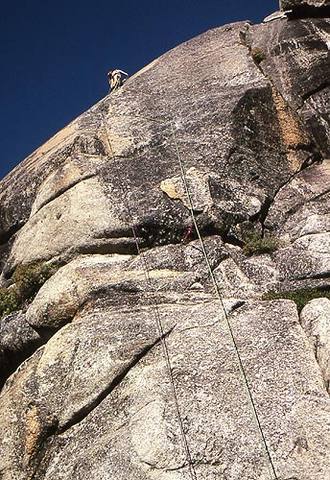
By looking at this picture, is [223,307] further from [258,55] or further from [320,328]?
[258,55]

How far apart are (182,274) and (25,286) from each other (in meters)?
4.51

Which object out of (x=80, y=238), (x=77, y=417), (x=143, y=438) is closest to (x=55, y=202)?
(x=80, y=238)

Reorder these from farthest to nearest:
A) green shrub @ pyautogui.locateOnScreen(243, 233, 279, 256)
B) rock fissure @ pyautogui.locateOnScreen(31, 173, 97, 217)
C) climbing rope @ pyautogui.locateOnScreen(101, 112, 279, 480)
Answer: rock fissure @ pyautogui.locateOnScreen(31, 173, 97, 217)
green shrub @ pyautogui.locateOnScreen(243, 233, 279, 256)
climbing rope @ pyautogui.locateOnScreen(101, 112, 279, 480)

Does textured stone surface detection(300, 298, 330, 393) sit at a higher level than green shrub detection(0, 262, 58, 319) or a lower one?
lower

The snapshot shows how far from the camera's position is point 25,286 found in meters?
18.3

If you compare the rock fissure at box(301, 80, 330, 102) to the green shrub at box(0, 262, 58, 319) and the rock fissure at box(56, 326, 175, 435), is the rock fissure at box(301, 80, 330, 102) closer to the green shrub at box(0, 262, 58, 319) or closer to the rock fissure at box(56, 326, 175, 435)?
the green shrub at box(0, 262, 58, 319)

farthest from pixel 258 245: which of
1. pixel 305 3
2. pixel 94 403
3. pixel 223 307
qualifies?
pixel 305 3

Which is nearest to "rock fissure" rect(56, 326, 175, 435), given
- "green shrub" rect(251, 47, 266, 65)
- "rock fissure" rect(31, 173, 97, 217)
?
"rock fissure" rect(31, 173, 97, 217)

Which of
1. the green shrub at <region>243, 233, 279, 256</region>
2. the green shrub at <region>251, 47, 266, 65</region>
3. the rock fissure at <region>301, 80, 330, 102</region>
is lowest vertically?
the green shrub at <region>243, 233, 279, 256</region>

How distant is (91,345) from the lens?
1452 cm

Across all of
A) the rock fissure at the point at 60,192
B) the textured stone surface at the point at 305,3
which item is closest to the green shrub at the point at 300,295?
the rock fissure at the point at 60,192

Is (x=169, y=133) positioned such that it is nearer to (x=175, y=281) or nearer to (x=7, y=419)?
(x=175, y=281)

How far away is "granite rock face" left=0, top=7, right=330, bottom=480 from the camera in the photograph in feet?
40.8

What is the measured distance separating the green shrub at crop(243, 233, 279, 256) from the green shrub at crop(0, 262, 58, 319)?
16.0ft
